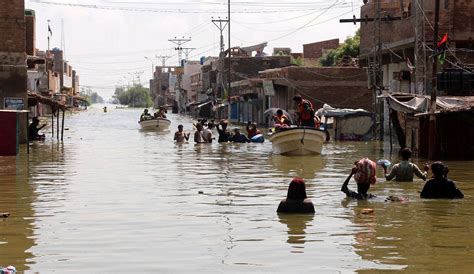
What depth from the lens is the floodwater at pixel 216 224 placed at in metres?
10.5

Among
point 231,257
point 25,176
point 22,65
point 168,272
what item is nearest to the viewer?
Result: point 168,272

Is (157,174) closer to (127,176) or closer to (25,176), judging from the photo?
(127,176)

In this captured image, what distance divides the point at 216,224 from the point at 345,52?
69.1 meters

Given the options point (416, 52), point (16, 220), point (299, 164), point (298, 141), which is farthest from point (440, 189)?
point (416, 52)

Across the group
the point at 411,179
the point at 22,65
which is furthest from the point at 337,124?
the point at 411,179

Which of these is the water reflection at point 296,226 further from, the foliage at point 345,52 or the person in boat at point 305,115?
the foliage at point 345,52

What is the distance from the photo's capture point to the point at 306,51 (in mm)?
101688

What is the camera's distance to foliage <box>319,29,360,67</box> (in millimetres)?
80688

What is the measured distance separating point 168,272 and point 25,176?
42.2 ft

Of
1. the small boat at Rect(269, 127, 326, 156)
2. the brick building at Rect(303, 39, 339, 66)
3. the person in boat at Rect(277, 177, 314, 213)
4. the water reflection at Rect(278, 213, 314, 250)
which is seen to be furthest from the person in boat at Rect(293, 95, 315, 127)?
the brick building at Rect(303, 39, 339, 66)

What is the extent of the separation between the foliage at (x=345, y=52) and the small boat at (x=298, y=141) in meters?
50.3

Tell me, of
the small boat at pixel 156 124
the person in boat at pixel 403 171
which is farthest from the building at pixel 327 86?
the person in boat at pixel 403 171

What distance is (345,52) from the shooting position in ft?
267

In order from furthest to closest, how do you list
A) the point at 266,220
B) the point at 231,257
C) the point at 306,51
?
the point at 306,51 < the point at 266,220 < the point at 231,257
